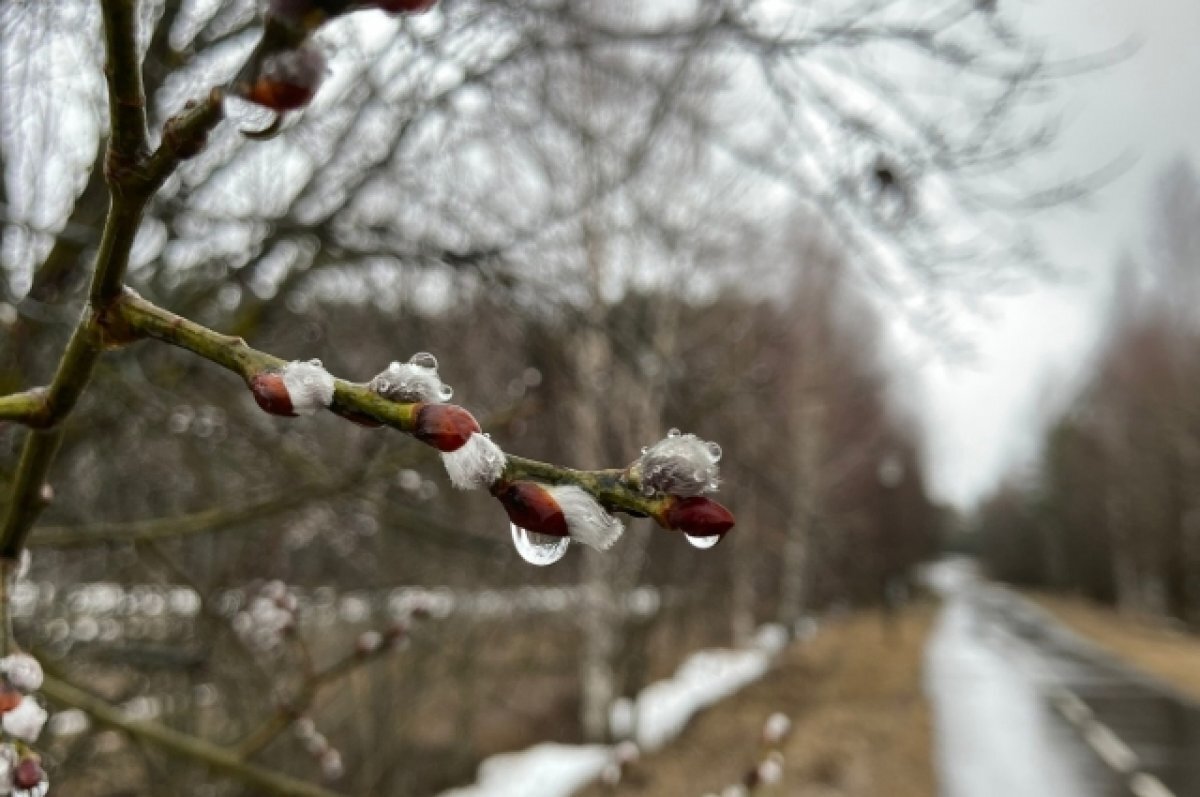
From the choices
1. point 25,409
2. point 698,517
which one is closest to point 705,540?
point 698,517

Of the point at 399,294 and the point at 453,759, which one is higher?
the point at 399,294

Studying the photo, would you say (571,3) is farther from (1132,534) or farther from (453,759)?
(1132,534)

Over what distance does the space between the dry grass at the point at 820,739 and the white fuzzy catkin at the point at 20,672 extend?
14.5 ft

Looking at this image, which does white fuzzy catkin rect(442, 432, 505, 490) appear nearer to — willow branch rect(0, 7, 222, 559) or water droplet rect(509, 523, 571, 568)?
water droplet rect(509, 523, 571, 568)

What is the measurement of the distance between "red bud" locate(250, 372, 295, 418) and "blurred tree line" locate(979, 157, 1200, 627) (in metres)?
31.1

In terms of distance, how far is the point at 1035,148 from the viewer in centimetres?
378

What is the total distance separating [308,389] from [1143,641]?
27273mm

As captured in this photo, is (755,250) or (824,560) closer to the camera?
(755,250)

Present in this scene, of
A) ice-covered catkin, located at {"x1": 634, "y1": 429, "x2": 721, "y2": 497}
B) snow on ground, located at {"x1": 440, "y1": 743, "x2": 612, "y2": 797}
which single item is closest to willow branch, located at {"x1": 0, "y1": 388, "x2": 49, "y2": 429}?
ice-covered catkin, located at {"x1": 634, "y1": 429, "x2": 721, "y2": 497}

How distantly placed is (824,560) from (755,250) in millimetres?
7770

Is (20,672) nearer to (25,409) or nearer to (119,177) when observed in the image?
(25,409)

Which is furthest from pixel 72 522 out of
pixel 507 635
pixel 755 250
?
pixel 755 250

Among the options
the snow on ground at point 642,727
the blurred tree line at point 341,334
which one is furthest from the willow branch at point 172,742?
the snow on ground at point 642,727

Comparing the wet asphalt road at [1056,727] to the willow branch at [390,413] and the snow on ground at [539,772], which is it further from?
the willow branch at [390,413]
